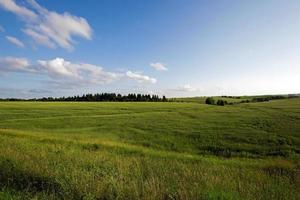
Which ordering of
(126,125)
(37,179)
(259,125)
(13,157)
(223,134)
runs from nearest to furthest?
(37,179) < (13,157) < (223,134) < (259,125) < (126,125)

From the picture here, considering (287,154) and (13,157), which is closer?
(13,157)

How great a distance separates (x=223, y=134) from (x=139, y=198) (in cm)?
2716

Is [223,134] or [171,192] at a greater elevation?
[171,192]

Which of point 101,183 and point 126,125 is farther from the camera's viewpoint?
point 126,125

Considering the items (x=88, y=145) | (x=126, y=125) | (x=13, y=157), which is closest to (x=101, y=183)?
(x=13, y=157)

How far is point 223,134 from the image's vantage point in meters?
32.1

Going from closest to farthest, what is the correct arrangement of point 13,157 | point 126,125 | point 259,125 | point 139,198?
point 139,198
point 13,157
point 259,125
point 126,125

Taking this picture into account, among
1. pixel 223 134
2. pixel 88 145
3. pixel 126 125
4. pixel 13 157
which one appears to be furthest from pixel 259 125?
pixel 13 157

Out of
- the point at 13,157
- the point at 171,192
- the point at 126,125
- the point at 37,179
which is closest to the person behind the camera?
the point at 171,192

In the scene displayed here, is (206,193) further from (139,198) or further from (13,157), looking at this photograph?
(13,157)

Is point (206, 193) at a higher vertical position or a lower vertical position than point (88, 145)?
higher

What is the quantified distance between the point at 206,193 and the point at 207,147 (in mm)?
20553

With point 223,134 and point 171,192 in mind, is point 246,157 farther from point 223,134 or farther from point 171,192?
point 171,192

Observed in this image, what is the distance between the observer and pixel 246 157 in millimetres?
22797
